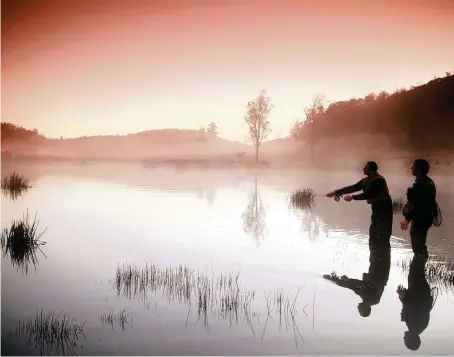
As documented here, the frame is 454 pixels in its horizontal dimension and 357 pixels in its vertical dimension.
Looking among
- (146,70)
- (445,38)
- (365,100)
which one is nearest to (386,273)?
(365,100)

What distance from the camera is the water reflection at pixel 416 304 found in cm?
421

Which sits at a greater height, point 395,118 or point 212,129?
point 395,118

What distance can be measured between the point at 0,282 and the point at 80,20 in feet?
11.3

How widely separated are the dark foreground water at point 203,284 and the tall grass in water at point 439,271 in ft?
0.09

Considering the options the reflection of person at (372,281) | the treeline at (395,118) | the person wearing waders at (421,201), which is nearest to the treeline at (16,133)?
the treeline at (395,118)

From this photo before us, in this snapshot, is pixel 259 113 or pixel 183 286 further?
pixel 259 113

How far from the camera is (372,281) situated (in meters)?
5.17

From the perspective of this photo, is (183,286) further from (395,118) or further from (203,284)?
(395,118)

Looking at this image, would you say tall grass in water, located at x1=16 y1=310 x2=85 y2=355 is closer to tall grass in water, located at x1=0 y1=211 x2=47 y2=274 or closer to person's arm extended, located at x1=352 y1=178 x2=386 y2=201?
tall grass in water, located at x1=0 y1=211 x2=47 y2=274

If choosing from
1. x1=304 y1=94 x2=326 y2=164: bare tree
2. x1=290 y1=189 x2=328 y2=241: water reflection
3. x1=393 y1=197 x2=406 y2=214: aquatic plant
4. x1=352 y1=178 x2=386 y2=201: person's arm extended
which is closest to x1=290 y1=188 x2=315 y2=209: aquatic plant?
x1=290 y1=189 x2=328 y2=241: water reflection

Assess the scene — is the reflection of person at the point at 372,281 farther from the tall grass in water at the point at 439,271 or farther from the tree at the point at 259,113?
the tree at the point at 259,113

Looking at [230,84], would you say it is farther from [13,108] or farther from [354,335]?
[354,335]

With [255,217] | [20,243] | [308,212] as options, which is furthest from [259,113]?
[20,243]

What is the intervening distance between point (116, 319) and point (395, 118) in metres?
5.14
